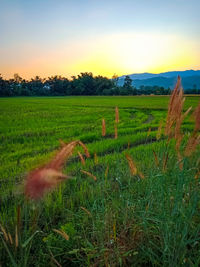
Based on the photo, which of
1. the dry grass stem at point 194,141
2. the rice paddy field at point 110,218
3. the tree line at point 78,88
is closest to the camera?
the dry grass stem at point 194,141

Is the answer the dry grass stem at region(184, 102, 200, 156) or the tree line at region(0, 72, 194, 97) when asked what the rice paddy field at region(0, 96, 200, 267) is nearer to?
the dry grass stem at region(184, 102, 200, 156)

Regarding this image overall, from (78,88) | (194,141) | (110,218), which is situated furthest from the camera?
(78,88)

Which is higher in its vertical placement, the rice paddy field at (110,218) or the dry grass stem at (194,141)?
the dry grass stem at (194,141)

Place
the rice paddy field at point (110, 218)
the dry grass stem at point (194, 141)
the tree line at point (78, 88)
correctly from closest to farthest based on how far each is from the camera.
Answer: the dry grass stem at point (194, 141) → the rice paddy field at point (110, 218) → the tree line at point (78, 88)

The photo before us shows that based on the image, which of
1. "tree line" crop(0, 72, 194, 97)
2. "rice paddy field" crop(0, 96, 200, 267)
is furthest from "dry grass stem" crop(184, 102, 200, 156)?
"tree line" crop(0, 72, 194, 97)

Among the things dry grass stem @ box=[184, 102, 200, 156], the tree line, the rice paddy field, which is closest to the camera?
dry grass stem @ box=[184, 102, 200, 156]

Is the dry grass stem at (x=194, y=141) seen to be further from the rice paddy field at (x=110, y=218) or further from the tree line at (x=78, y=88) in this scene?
the tree line at (x=78, y=88)

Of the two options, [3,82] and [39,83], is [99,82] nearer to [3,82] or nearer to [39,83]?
[39,83]

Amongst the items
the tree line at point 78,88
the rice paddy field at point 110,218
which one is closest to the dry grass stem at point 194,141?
the rice paddy field at point 110,218

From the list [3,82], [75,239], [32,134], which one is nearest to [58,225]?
[75,239]

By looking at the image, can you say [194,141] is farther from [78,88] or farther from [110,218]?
[78,88]

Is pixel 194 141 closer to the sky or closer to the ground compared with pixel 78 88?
closer to the ground

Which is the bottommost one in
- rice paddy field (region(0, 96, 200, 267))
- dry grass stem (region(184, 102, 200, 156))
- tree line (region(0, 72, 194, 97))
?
rice paddy field (region(0, 96, 200, 267))

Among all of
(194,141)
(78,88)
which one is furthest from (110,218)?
(78,88)
